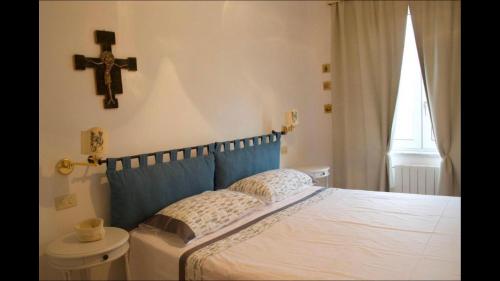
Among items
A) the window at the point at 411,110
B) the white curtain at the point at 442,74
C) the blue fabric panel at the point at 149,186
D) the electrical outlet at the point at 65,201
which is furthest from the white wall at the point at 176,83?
the white curtain at the point at 442,74

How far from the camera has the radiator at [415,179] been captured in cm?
371

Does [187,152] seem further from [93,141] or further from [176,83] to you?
[93,141]

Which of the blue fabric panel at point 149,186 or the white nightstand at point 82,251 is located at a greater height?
the blue fabric panel at point 149,186

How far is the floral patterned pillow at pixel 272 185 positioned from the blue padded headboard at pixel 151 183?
0.26m

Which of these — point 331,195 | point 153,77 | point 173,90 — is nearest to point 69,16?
point 153,77

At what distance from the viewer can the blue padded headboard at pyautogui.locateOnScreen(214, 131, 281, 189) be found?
2.93 meters

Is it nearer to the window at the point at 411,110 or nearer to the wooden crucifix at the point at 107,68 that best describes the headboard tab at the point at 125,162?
the wooden crucifix at the point at 107,68

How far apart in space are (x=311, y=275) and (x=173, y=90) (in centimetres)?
164

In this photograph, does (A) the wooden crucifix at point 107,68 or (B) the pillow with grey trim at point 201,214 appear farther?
(A) the wooden crucifix at point 107,68

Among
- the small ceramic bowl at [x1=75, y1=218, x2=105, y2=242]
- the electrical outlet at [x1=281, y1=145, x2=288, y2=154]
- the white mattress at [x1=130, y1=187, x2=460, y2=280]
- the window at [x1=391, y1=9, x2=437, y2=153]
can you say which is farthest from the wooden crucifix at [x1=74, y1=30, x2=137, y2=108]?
the window at [x1=391, y1=9, x2=437, y2=153]

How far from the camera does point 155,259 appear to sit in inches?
81.7

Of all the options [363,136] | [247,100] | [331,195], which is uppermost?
[247,100]
